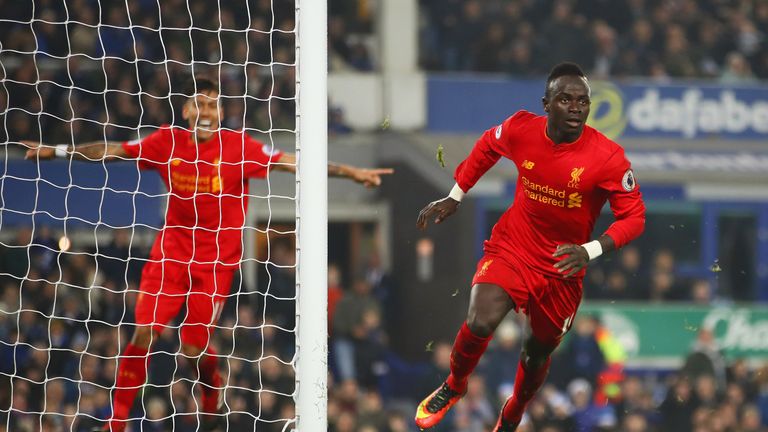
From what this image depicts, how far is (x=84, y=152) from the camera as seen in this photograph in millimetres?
7109

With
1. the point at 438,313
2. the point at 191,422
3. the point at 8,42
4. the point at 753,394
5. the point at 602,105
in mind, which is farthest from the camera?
the point at 602,105

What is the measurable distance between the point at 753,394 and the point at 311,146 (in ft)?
24.9

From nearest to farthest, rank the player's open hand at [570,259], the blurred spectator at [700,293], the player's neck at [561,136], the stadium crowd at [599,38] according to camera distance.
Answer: the player's open hand at [570,259], the player's neck at [561,136], the blurred spectator at [700,293], the stadium crowd at [599,38]

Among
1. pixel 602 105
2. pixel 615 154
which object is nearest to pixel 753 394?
pixel 602 105

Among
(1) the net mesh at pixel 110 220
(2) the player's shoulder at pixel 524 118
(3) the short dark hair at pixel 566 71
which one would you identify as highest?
(3) the short dark hair at pixel 566 71

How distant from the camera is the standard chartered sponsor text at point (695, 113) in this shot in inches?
650

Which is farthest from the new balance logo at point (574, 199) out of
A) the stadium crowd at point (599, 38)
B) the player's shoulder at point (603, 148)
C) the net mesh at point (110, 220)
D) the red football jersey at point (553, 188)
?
the stadium crowd at point (599, 38)

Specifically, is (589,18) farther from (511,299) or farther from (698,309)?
(511,299)

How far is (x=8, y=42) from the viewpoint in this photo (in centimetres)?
1162

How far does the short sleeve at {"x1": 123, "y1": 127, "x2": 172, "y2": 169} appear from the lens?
7172mm

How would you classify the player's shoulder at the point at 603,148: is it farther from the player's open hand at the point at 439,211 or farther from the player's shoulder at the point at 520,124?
the player's open hand at the point at 439,211

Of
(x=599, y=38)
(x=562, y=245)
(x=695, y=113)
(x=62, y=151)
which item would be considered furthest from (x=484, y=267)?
(x=695, y=113)

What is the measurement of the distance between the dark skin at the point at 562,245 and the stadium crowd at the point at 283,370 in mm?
2952

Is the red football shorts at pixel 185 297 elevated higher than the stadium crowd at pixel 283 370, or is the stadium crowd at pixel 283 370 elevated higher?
the red football shorts at pixel 185 297
